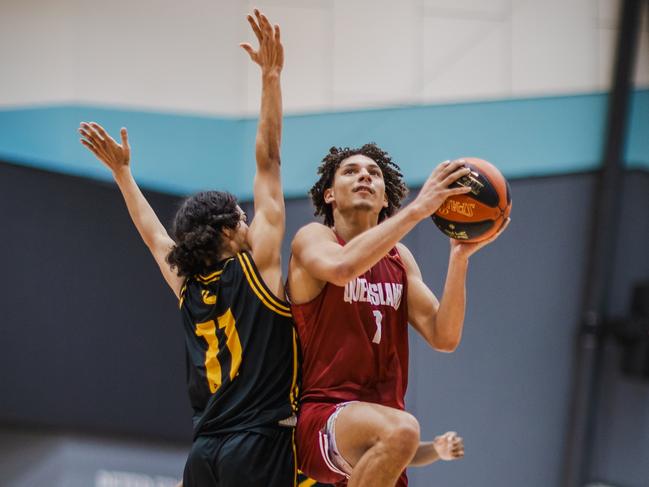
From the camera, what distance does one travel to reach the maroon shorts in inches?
158

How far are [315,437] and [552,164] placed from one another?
4.20m

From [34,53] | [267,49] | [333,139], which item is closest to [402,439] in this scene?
[267,49]

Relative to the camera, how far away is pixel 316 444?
159 inches

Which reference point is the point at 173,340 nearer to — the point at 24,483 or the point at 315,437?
the point at 24,483

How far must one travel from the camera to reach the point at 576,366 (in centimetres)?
761

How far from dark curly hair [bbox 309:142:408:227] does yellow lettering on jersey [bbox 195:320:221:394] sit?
0.90m

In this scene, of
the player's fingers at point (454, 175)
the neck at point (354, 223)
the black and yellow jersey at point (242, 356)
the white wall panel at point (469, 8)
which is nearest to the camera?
the player's fingers at point (454, 175)

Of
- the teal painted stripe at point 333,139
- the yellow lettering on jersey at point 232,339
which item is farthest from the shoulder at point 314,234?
the teal painted stripe at point 333,139

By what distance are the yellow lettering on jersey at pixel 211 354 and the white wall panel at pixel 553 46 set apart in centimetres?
413

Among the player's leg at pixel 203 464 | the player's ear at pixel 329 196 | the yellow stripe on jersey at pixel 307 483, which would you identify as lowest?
the yellow stripe on jersey at pixel 307 483

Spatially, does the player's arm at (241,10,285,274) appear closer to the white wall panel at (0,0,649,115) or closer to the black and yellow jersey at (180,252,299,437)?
the black and yellow jersey at (180,252,299,437)

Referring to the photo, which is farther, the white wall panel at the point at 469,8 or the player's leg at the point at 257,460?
the white wall panel at the point at 469,8

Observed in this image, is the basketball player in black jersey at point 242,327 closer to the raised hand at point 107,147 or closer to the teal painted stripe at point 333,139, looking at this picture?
the raised hand at point 107,147

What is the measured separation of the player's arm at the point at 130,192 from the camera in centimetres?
475
